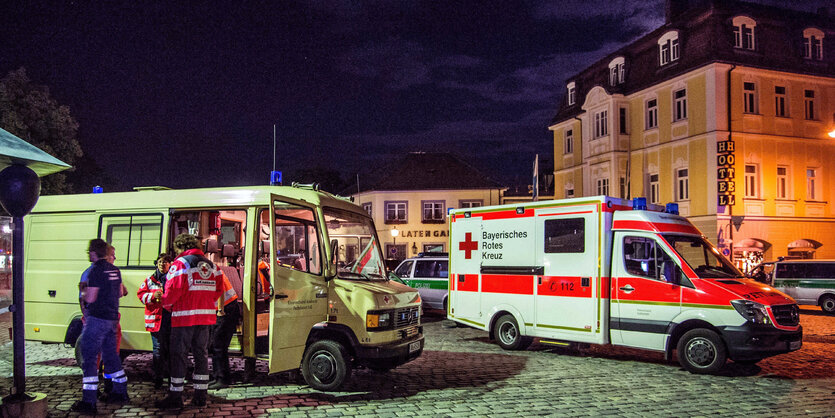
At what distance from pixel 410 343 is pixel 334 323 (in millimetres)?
1165

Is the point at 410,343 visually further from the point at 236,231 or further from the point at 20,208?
the point at 20,208

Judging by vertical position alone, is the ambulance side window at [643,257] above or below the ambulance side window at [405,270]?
above

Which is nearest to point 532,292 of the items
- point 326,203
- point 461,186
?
point 326,203

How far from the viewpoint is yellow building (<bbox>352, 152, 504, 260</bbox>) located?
5375cm

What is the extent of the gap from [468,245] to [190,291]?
7101 millimetres

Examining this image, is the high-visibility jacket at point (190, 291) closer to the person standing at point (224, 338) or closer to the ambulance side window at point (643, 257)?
the person standing at point (224, 338)

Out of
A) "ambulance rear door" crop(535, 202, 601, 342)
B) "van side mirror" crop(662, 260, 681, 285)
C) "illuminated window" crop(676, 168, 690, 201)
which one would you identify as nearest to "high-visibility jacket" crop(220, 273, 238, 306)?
"ambulance rear door" crop(535, 202, 601, 342)

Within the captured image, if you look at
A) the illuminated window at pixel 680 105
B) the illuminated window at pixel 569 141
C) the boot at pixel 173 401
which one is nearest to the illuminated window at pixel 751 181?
the illuminated window at pixel 680 105

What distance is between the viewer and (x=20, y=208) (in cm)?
621

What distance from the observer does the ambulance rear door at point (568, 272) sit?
36.3ft

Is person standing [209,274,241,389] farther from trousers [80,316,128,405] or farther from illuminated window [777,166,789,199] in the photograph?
illuminated window [777,166,789,199]

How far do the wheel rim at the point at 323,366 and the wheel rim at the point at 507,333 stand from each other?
5.07 meters

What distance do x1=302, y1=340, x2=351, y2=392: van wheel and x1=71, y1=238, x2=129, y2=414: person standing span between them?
2.26 meters

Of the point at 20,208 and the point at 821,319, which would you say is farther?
the point at 821,319
